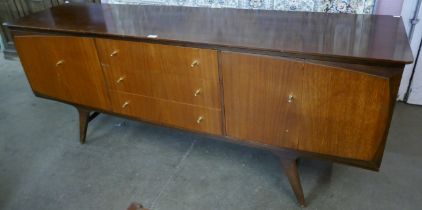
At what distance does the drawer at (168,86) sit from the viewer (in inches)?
51.0

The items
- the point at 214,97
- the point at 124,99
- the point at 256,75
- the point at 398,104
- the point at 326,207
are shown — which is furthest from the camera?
the point at 398,104

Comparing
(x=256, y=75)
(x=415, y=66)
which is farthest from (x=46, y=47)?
(x=415, y=66)

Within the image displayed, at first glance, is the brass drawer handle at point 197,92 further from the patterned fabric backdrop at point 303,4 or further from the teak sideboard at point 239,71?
the patterned fabric backdrop at point 303,4

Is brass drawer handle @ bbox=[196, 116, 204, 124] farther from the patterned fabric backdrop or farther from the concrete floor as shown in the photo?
the patterned fabric backdrop

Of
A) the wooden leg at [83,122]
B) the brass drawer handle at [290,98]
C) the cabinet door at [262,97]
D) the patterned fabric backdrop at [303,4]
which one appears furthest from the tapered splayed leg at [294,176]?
the wooden leg at [83,122]

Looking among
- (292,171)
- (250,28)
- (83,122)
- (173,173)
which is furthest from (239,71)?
(83,122)

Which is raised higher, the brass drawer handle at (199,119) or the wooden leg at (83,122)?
the brass drawer handle at (199,119)

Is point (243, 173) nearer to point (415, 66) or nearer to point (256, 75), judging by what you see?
point (256, 75)

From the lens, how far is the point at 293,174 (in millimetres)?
1354

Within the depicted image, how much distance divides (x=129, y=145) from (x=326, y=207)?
1058 mm

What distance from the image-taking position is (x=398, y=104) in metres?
1.98

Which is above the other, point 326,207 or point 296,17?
point 296,17

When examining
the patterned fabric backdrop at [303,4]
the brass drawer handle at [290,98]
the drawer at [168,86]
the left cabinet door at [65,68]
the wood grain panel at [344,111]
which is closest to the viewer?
the wood grain panel at [344,111]

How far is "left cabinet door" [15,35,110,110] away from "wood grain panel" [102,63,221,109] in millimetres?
100
